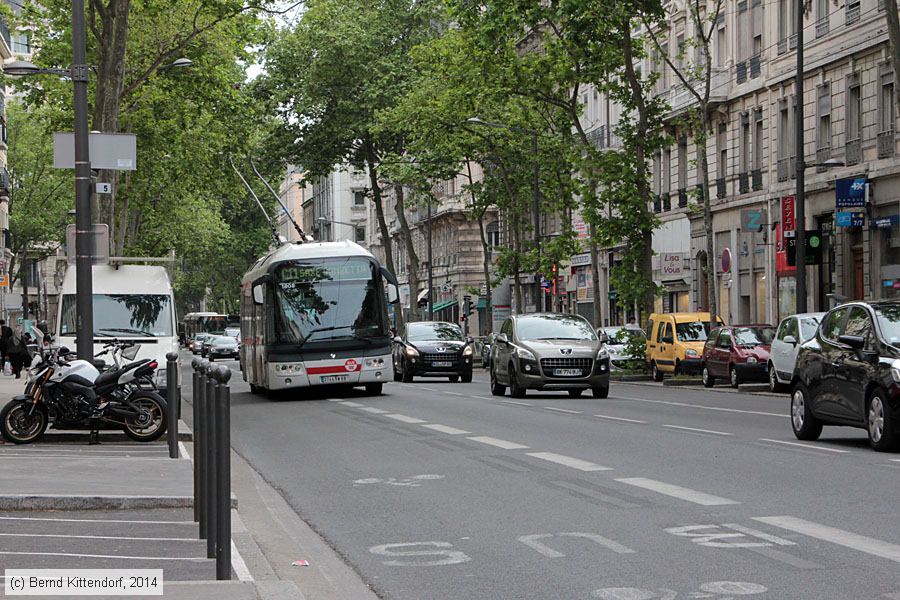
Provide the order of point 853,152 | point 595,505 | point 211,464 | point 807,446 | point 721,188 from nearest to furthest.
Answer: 1. point 211,464
2. point 595,505
3. point 807,446
4. point 853,152
5. point 721,188

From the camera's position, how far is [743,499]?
12.5m

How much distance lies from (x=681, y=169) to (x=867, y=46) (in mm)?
18001

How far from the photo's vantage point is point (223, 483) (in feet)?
27.6

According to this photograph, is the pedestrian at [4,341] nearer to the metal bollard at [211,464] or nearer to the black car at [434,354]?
the black car at [434,354]

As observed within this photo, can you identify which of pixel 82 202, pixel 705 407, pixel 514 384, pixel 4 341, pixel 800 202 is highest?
pixel 800 202

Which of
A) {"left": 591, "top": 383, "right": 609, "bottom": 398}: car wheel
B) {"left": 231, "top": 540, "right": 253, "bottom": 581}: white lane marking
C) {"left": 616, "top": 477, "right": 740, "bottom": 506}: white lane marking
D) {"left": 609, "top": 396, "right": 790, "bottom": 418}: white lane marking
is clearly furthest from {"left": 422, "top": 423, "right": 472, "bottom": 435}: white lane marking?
{"left": 231, "top": 540, "right": 253, "bottom": 581}: white lane marking

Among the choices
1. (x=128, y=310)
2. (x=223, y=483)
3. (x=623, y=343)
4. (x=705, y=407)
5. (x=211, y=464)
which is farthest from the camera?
(x=623, y=343)

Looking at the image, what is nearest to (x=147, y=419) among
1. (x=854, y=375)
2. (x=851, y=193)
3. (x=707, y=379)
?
(x=854, y=375)

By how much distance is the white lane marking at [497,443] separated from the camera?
18.5m

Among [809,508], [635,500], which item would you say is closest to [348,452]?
[635,500]

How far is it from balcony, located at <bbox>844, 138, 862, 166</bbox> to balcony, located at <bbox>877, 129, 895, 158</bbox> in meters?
1.44

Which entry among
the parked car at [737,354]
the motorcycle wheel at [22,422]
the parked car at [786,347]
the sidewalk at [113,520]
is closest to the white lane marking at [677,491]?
the sidewalk at [113,520]

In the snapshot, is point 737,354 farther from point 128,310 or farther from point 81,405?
point 81,405

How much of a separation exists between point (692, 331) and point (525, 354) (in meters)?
13.8
